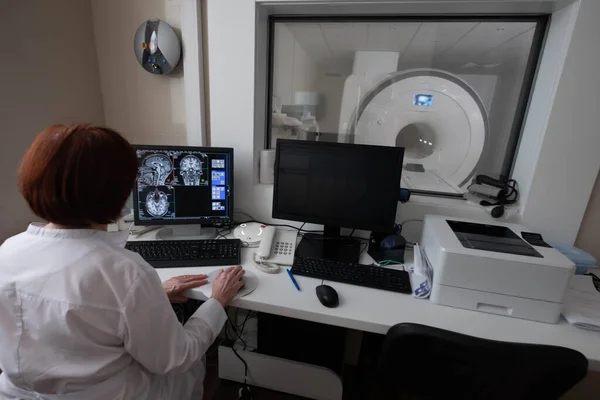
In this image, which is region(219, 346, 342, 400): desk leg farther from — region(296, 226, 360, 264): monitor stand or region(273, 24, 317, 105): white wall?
region(273, 24, 317, 105): white wall

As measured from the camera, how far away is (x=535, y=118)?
1.38 meters

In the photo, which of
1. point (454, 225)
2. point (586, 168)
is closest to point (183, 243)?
point (454, 225)

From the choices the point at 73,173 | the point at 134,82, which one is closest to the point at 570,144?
the point at 73,173

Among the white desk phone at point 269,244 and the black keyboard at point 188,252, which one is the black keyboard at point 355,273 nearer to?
the white desk phone at point 269,244

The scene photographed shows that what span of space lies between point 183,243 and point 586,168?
5.59ft

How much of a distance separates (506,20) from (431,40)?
1.06 ft

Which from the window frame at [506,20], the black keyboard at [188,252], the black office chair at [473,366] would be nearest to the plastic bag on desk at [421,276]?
the black office chair at [473,366]

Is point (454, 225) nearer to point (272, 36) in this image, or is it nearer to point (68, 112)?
point (272, 36)

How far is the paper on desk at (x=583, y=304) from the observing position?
96 centimetres

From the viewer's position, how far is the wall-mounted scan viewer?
1.53m

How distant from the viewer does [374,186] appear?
1.29m

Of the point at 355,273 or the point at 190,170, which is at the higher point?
the point at 190,170

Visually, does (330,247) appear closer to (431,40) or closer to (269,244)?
(269,244)

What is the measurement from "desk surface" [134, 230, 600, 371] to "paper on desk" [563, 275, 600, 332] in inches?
1.0
